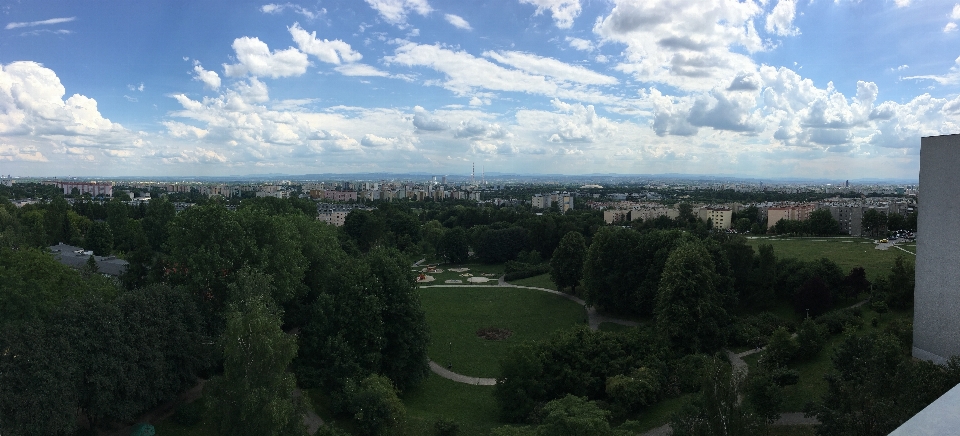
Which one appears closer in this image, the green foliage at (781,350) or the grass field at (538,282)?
the green foliage at (781,350)

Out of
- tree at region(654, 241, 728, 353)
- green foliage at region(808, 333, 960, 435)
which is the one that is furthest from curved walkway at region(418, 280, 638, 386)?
green foliage at region(808, 333, 960, 435)

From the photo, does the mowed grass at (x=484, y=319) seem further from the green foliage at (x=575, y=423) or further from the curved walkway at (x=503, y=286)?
the green foliage at (x=575, y=423)

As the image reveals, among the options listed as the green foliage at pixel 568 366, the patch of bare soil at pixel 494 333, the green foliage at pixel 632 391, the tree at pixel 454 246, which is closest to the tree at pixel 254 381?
the green foliage at pixel 568 366

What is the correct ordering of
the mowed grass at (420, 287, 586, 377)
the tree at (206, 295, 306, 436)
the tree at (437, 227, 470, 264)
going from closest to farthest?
the tree at (206, 295, 306, 436), the mowed grass at (420, 287, 586, 377), the tree at (437, 227, 470, 264)

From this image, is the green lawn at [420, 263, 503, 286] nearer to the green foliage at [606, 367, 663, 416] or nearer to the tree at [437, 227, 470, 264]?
the tree at [437, 227, 470, 264]

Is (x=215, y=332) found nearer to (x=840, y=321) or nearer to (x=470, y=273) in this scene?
(x=840, y=321)
